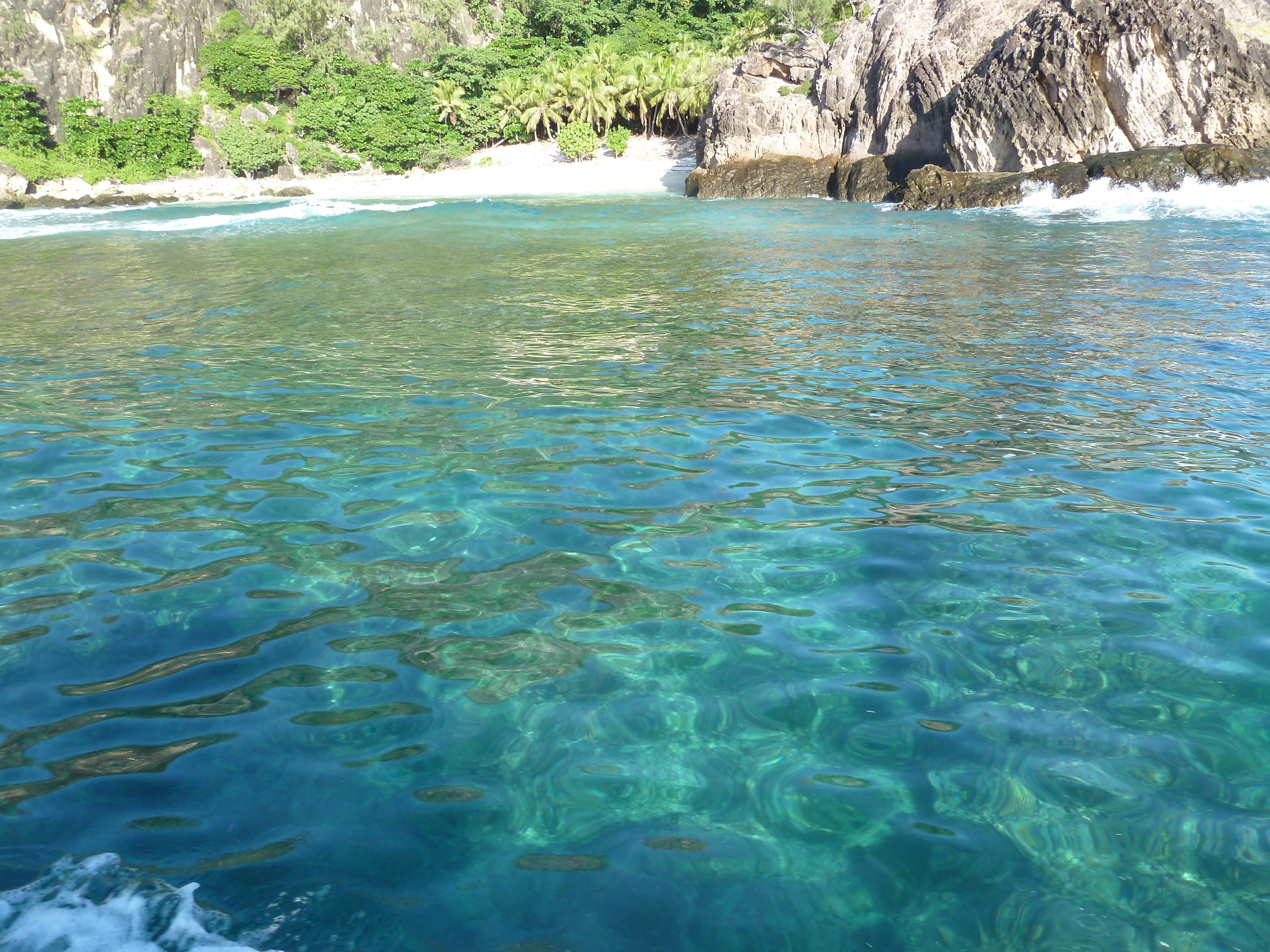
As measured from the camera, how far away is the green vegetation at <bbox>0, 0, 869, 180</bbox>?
44.7 metres

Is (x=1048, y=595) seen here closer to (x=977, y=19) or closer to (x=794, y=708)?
(x=794, y=708)

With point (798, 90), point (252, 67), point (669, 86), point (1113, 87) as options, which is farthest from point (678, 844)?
point (252, 67)

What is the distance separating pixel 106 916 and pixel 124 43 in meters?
62.0

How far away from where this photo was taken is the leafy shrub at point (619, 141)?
4447cm

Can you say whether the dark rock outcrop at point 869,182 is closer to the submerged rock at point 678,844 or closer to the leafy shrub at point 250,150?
the submerged rock at point 678,844

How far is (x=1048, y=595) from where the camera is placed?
Result: 3.66 metres

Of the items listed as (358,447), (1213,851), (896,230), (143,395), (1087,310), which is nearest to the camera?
(1213,851)

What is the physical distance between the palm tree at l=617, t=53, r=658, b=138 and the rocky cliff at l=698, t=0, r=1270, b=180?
12.6 metres

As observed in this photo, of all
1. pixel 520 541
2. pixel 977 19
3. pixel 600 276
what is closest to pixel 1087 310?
pixel 600 276

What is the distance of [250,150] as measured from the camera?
47562 mm

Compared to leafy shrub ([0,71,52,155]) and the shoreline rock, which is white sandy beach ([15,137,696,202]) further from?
the shoreline rock

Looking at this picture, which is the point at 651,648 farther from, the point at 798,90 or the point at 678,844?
the point at 798,90

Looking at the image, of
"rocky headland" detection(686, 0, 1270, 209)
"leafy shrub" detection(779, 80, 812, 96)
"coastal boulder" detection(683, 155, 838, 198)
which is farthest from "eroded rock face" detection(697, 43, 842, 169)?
"rocky headland" detection(686, 0, 1270, 209)

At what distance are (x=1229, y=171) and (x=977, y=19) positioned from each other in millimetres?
11786
